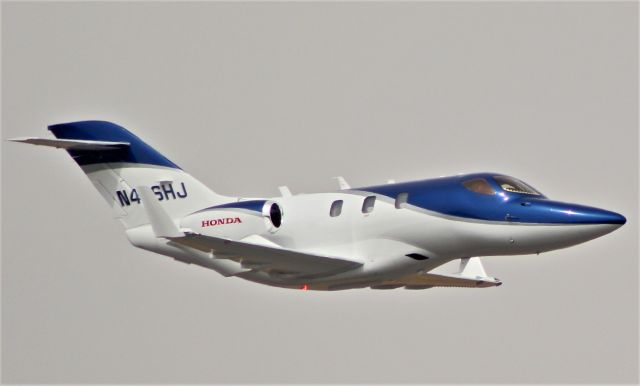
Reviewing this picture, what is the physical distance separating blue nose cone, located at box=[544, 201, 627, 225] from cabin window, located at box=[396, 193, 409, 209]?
10.8 ft

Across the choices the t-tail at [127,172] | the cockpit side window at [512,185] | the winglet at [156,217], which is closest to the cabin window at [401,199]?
the cockpit side window at [512,185]

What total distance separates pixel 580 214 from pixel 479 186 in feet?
8.09

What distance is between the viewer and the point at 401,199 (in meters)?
32.9

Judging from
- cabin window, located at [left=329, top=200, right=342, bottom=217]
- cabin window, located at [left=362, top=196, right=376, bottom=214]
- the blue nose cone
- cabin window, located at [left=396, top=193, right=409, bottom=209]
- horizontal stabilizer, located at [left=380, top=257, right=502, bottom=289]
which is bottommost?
horizontal stabilizer, located at [left=380, top=257, right=502, bottom=289]

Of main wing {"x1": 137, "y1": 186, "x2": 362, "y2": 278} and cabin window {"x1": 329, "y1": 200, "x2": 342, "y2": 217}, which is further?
cabin window {"x1": 329, "y1": 200, "x2": 342, "y2": 217}

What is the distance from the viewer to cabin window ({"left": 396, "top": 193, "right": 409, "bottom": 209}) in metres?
32.9

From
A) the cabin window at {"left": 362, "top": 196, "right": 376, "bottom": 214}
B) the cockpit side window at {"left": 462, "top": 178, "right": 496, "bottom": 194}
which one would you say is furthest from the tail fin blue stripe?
the cockpit side window at {"left": 462, "top": 178, "right": 496, "bottom": 194}

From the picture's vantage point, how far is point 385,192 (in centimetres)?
3331

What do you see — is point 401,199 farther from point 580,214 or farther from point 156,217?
point 156,217

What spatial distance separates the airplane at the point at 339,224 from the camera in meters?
31.7

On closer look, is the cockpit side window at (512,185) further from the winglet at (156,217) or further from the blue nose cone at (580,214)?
the winglet at (156,217)

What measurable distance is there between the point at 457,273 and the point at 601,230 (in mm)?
6577

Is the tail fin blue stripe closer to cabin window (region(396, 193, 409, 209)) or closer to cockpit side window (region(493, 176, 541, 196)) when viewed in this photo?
cabin window (region(396, 193, 409, 209))

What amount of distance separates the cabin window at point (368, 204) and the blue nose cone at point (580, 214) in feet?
13.8
